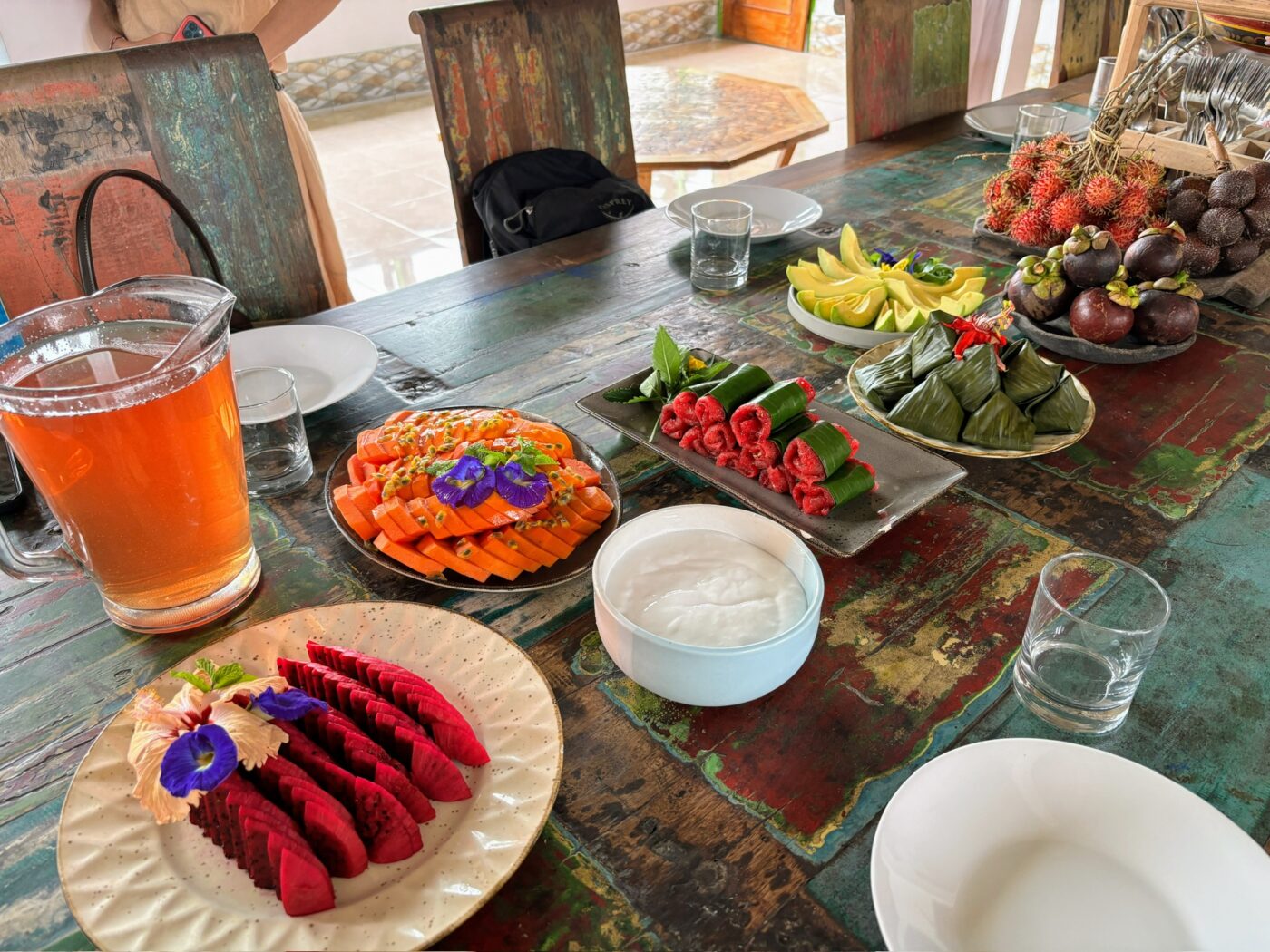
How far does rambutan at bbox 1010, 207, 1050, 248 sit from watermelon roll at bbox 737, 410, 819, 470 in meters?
0.87

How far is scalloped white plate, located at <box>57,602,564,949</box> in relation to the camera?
56 centimetres

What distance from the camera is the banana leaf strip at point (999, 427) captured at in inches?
42.9

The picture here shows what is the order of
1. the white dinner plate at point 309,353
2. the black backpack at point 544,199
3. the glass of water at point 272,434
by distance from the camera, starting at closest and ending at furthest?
the glass of water at point 272,434 < the white dinner plate at point 309,353 < the black backpack at point 544,199

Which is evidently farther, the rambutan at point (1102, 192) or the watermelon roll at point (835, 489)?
the rambutan at point (1102, 192)

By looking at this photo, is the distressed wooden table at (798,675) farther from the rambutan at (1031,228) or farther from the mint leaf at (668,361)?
the rambutan at (1031,228)

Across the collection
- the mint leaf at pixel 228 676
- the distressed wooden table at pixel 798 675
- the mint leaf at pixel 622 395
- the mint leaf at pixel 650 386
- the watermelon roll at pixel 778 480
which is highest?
the mint leaf at pixel 228 676

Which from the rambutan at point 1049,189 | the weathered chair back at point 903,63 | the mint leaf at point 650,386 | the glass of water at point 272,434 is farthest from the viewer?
the weathered chair back at point 903,63

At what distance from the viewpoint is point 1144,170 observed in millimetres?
1511

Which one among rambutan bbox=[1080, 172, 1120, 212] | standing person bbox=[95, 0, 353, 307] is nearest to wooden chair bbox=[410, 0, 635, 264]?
standing person bbox=[95, 0, 353, 307]

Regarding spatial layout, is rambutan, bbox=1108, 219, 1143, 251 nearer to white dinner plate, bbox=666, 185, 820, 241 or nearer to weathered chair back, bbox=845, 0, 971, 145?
white dinner plate, bbox=666, 185, 820, 241

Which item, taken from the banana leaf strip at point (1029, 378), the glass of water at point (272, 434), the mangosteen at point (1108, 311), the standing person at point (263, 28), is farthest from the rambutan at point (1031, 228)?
the standing person at point (263, 28)

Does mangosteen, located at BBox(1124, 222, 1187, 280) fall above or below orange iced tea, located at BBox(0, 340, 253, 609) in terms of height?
below

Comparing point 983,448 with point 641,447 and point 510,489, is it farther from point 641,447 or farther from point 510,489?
point 510,489

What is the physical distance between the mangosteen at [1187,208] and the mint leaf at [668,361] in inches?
37.4
